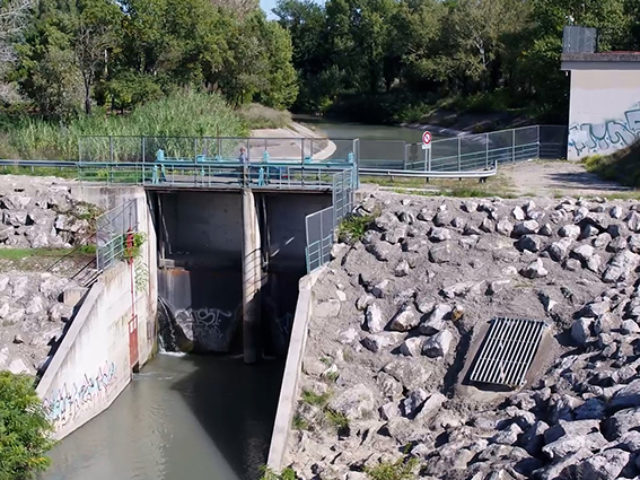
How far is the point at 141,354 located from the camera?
26500 mm

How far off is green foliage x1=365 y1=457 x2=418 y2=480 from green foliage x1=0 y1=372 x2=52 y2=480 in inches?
255

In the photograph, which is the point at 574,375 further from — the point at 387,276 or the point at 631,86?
the point at 631,86

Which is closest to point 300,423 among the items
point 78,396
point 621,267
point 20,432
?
point 20,432

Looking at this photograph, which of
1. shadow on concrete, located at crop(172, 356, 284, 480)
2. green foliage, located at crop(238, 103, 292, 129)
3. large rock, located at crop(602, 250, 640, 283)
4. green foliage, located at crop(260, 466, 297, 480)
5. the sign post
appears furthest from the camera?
green foliage, located at crop(238, 103, 292, 129)

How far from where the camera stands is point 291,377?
19609mm

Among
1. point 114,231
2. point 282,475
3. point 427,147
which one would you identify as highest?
point 427,147

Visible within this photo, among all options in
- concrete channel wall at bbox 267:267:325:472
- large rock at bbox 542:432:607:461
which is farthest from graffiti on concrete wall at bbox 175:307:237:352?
large rock at bbox 542:432:607:461

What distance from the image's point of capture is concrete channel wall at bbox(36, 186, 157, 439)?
21359 mm

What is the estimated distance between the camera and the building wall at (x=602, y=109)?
3381cm

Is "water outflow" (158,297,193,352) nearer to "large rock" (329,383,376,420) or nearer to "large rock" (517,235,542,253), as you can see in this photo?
"large rock" (329,383,376,420)

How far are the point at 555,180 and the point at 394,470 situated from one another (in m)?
15.7

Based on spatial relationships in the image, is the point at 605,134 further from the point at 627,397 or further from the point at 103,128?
the point at 627,397

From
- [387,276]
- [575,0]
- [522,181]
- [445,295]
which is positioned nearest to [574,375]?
[445,295]

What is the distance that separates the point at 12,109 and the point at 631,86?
2538cm
